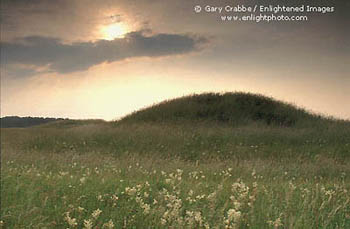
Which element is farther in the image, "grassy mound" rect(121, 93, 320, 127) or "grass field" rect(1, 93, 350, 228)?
"grassy mound" rect(121, 93, 320, 127)

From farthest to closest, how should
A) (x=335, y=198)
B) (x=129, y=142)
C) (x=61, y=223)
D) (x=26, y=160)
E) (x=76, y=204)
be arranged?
(x=129, y=142)
(x=26, y=160)
(x=335, y=198)
(x=76, y=204)
(x=61, y=223)

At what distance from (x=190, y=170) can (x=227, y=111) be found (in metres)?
14.2

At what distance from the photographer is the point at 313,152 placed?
19000 mm

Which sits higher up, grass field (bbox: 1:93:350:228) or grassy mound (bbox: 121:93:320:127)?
grassy mound (bbox: 121:93:320:127)

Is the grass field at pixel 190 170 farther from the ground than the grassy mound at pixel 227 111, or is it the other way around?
the grassy mound at pixel 227 111

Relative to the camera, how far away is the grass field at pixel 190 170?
636 cm

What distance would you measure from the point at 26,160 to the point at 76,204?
10512mm

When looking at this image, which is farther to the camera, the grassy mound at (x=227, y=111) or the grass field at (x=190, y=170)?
the grassy mound at (x=227, y=111)

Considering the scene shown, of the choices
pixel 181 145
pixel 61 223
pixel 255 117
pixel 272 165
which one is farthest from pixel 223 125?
pixel 61 223

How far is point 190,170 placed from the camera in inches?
544

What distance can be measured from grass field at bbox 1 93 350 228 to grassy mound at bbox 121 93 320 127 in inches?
3.4

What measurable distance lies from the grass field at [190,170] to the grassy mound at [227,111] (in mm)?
85

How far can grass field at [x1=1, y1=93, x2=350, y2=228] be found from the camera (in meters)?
6.36

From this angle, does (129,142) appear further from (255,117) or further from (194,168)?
(255,117)
